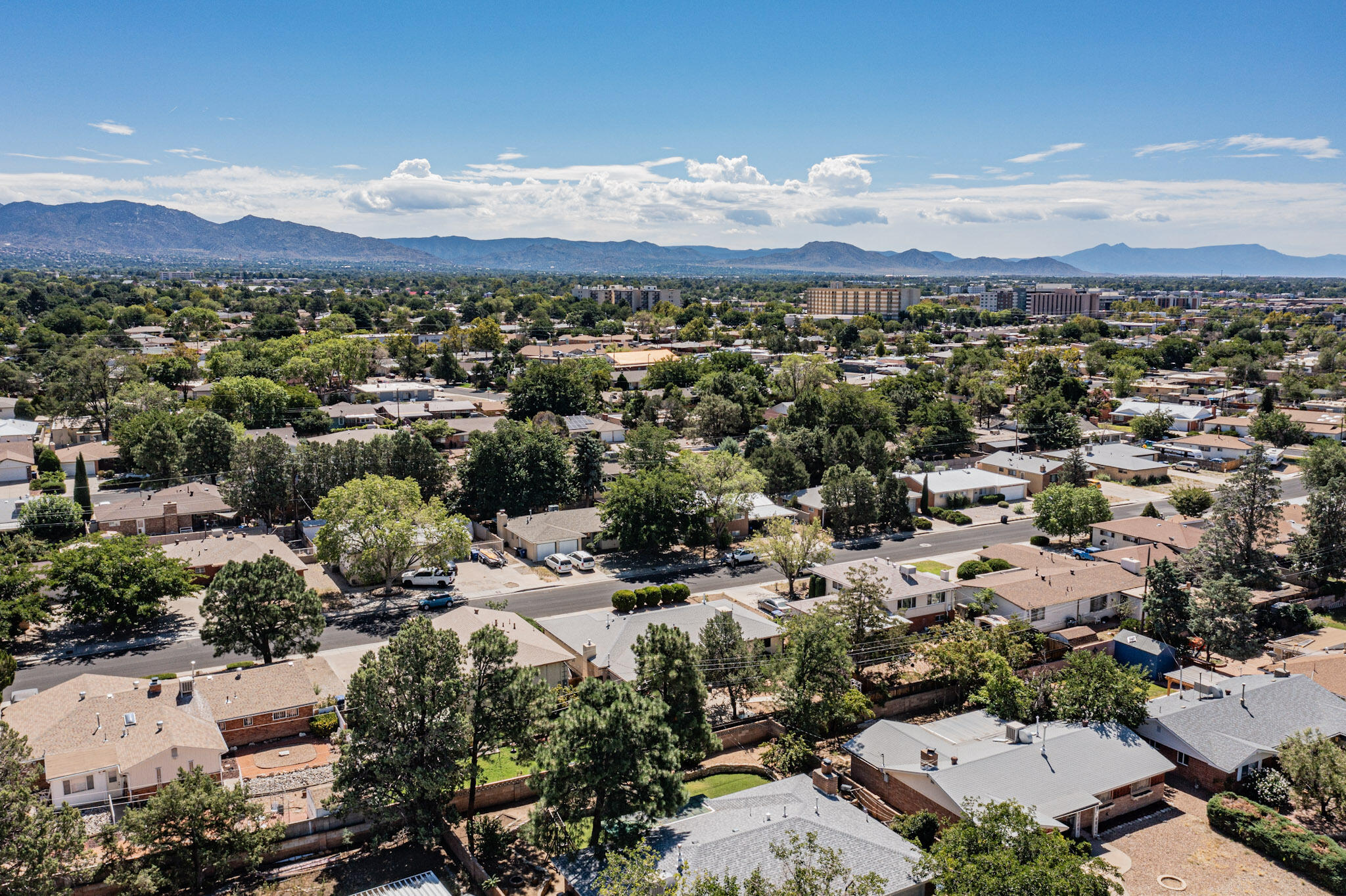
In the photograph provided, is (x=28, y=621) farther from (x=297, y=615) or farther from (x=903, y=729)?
(x=903, y=729)

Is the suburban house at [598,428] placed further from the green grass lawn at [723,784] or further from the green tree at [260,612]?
the green grass lawn at [723,784]

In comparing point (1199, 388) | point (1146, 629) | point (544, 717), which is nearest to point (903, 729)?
point (544, 717)

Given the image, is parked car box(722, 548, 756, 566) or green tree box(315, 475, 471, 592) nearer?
green tree box(315, 475, 471, 592)

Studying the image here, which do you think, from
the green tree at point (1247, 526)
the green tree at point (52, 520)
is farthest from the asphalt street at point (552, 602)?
the green tree at point (52, 520)

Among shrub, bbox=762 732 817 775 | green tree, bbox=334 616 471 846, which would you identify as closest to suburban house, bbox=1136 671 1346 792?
shrub, bbox=762 732 817 775

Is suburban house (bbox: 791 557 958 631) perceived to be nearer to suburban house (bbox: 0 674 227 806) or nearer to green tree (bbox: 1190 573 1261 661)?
green tree (bbox: 1190 573 1261 661)

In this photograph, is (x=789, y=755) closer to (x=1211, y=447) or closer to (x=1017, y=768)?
(x=1017, y=768)

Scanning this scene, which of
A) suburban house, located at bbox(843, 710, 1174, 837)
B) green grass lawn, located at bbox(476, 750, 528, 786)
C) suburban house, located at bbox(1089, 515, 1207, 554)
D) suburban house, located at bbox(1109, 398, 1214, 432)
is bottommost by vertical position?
green grass lawn, located at bbox(476, 750, 528, 786)
